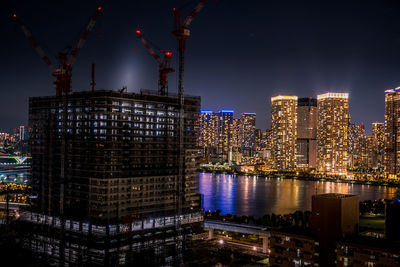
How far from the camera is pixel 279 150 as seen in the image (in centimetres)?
6831

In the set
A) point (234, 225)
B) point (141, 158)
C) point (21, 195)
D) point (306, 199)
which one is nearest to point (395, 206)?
point (234, 225)

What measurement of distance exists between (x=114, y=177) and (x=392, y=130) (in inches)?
2133

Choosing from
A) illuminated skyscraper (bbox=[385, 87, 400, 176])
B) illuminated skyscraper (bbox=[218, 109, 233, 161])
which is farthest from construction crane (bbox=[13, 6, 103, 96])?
illuminated skyscraper (bbox=[218, 109, 233, 161])

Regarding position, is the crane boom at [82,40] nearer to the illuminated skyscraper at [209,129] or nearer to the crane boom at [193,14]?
the crane boom at [193,14]

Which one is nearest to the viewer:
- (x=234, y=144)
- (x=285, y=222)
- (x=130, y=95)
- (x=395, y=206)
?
(x=395, y=206)

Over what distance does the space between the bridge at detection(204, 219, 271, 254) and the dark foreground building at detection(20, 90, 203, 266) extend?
0.61m

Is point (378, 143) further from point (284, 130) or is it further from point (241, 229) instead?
point (241, 229)

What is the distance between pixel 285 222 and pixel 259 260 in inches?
210

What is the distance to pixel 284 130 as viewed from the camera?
70.5m

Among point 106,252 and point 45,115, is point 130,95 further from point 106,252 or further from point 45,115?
point 106,252

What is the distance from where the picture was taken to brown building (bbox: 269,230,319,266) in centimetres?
1055

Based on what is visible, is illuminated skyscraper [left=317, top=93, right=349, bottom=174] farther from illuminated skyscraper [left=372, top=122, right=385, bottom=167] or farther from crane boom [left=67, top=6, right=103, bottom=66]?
crane boom [left=67, top=6, right=103, bottom=66]

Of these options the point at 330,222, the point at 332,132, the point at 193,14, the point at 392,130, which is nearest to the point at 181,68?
the point at 193,14

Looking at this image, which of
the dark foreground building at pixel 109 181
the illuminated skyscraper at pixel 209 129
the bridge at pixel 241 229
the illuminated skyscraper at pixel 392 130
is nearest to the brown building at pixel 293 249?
the bridge at pixel 241 229
